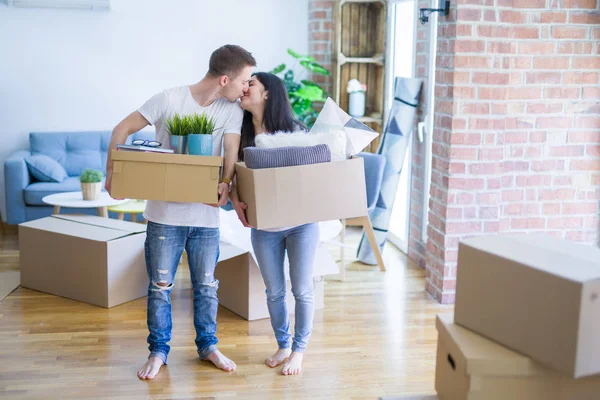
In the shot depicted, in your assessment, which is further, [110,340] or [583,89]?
[583,89]

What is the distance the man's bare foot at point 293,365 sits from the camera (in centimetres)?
305

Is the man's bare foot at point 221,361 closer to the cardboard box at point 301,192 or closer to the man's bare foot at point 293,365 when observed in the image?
the man's bare foot at point 293,365

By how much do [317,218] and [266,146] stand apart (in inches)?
13.4

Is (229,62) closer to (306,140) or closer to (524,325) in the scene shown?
(306,140)

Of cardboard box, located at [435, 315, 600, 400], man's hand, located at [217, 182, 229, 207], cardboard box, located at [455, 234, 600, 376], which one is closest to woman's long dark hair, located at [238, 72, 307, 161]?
man's hand, located at [217, 182, 229, 207]

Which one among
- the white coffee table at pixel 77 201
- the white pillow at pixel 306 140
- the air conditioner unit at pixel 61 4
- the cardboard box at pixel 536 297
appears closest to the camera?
the cardboard box at pixel 536 297

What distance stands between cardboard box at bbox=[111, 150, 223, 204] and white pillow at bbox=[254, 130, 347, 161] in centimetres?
21

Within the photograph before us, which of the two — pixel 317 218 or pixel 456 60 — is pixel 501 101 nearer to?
pixel 456 60

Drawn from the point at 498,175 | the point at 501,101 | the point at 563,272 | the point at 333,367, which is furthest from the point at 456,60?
the point at 563,272

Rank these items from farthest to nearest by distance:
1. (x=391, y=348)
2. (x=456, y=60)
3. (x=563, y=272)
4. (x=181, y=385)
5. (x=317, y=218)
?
(x=456, y=60) < (x=391, y=348) < (x=181, y=385) < (x=317, y=218) < (x=563, y=272)

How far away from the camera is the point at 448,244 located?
390 centimetres

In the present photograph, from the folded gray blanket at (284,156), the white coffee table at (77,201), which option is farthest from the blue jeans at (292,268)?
the white coffee table at (77,201)

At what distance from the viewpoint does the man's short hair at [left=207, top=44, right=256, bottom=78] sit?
279cm

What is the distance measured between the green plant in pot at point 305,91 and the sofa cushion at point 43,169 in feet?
6.15
